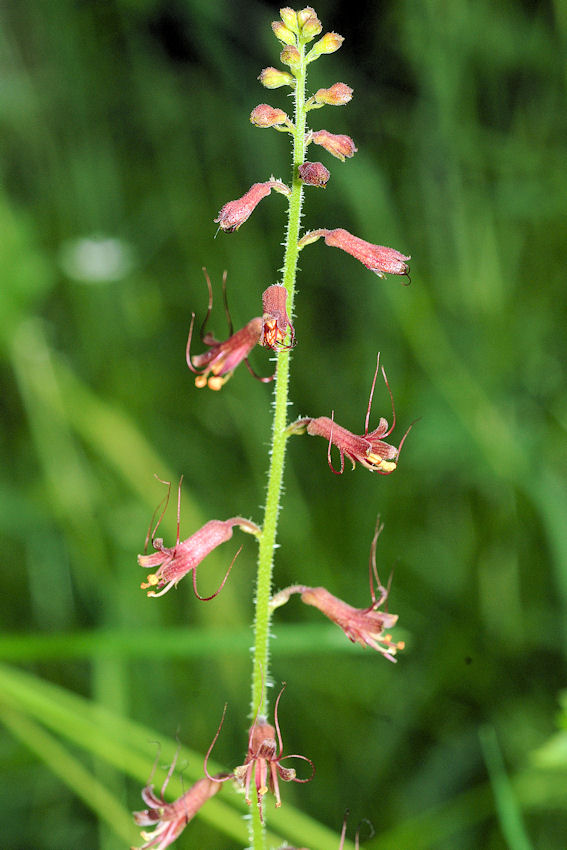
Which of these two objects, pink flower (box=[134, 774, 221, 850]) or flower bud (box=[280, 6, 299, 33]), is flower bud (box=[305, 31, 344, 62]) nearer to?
flower bud (box=[280, 6, 299, 33])

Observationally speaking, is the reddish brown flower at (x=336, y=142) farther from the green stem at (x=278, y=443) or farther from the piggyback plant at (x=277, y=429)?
the green stem at (x=278, y=443)

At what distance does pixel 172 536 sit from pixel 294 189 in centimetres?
350

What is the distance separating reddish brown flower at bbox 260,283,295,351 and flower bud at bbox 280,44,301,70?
68 cm

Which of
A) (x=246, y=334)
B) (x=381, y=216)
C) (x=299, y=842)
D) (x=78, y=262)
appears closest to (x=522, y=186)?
(x=381, y=216)

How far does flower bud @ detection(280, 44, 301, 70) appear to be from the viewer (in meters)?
2.65

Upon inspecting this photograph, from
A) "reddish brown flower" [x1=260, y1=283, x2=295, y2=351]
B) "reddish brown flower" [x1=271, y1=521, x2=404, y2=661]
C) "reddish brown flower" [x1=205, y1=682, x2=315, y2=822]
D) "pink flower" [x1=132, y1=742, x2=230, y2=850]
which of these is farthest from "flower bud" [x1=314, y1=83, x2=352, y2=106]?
"pink flower" [x1=132, y1=742, x2=230, y2=850]

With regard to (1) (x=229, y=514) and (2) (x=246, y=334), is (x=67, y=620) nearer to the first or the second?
(1) (x=229, y=514)

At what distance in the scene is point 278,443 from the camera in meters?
2.68

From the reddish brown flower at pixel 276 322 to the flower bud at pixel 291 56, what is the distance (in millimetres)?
677

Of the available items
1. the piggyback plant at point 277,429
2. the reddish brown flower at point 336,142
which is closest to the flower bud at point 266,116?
the piggyback plant at point 277,429

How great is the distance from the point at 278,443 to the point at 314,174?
0.79 m

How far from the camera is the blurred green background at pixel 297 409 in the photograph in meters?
5.01

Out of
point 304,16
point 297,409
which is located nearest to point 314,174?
point 304,16

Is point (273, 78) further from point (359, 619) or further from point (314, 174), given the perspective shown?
point (359, 619)
